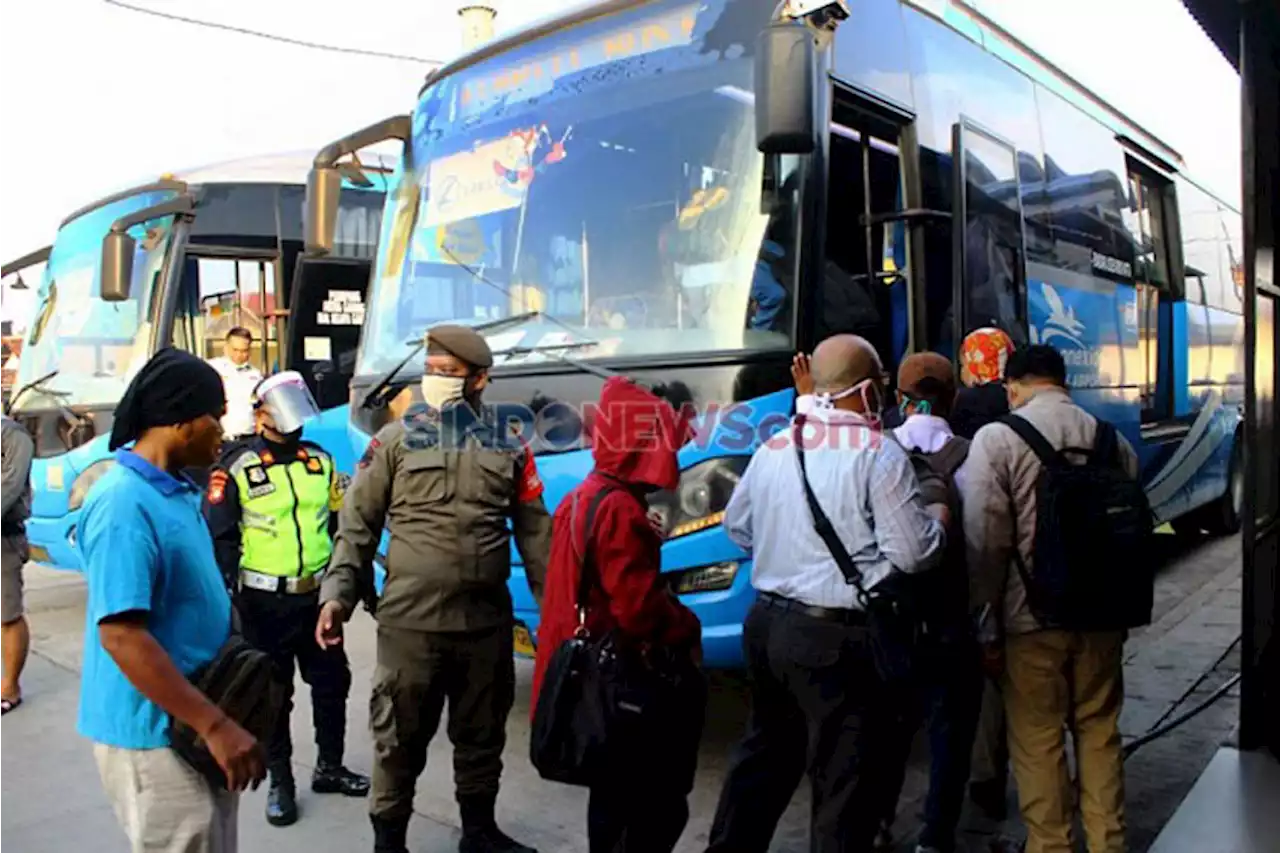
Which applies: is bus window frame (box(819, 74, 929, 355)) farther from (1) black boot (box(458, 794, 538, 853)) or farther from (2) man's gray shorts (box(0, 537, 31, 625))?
(2) man's gray shorts (box(0, 537, 31, 625))

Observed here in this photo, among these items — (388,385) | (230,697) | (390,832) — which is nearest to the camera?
(230,697)

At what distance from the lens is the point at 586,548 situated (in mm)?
2887

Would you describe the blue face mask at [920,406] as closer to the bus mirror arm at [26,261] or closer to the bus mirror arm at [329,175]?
the bus mirror arm at [329,175]

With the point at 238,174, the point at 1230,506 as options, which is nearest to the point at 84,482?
the point at 238,174

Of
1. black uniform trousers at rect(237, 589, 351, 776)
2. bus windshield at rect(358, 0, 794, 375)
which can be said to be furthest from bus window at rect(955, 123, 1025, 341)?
black uniform trousers at rect(237, 589, 351, 776)

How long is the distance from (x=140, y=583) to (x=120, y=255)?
19.5 ft

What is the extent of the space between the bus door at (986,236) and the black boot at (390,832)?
2999 millimetres

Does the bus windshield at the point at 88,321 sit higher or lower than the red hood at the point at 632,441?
higher

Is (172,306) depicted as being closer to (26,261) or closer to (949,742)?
(26,261)

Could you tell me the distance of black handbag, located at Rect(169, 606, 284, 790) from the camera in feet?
7.50

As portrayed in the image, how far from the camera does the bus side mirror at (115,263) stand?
732cm

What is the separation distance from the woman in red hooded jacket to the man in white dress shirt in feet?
1.02

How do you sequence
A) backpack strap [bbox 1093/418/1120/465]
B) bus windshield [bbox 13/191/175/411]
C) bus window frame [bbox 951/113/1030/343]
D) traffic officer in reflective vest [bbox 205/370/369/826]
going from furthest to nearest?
bus windshield [bbox 13/191/175/411] → bus window frame [bbox 951/113/1030/343] → traffic officer in reflective vest [bbox 205/370/369/826] → backpack strap [bbox 1093/418/1120/465]

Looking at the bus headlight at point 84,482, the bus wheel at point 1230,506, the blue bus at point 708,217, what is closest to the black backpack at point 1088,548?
the blue bus at point 708,217
